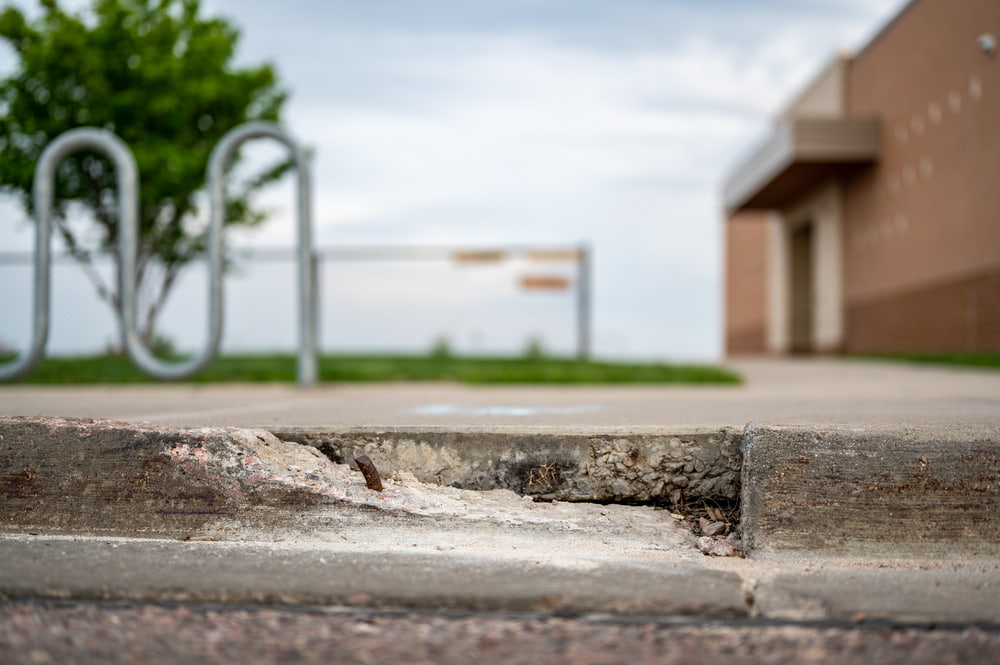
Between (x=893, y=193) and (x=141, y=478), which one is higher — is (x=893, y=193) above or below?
above

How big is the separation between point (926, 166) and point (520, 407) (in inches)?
565

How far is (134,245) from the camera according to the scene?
7.79m

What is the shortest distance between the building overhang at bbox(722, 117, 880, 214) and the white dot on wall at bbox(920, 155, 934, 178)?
2.51 metres

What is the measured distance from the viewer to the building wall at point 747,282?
98.3ft

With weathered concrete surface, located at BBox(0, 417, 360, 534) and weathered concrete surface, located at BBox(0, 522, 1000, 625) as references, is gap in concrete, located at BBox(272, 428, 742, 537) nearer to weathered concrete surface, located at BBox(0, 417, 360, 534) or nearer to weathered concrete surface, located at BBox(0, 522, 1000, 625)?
weathered concrete surface, located at BBox(0, 417, 360, 534)

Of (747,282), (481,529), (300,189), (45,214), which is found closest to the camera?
(481,529)

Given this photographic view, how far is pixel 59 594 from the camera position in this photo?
2.46 metres

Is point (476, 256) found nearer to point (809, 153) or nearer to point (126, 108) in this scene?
point (126, 108)

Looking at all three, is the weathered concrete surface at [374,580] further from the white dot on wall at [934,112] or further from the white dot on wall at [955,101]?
the white dot on wall at [934,112]

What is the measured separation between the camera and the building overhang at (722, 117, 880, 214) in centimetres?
1966

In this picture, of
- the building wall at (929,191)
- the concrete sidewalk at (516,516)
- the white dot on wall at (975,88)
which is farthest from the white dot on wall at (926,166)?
the concrete sidewalk at (516,516)

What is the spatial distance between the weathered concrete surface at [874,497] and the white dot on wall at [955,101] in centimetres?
1472

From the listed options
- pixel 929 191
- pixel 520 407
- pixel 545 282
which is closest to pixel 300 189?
pixel 520 407

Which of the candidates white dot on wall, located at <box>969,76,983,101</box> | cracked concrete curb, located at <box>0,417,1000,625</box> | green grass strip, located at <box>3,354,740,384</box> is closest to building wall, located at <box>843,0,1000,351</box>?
white dot on wall, located at <box>969,76,983,101</box>
